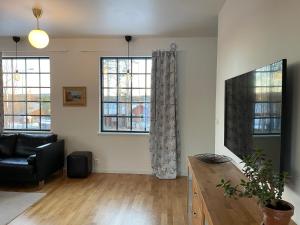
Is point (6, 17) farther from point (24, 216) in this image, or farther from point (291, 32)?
point (291, 32)

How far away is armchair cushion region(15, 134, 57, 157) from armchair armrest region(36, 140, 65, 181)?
0.69 ft

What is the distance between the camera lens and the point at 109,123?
539cm

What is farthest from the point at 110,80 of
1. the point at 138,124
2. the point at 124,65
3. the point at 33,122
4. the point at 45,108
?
the point at 33,122

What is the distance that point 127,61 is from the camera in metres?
5.28

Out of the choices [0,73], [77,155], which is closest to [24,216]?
[77,155]

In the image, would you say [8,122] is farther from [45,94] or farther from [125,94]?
[125,94]

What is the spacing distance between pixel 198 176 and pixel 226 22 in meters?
1.89

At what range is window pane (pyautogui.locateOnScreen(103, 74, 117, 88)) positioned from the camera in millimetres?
5316

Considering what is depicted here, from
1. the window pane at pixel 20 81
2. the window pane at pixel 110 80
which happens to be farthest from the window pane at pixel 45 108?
the window pane at pixel 110 80

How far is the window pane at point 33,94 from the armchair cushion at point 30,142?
2.80 ft

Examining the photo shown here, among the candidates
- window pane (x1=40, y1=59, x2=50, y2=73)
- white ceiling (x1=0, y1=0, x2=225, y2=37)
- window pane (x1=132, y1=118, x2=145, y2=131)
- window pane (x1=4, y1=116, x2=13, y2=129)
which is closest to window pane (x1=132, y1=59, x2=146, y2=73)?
white ceiling (x1=0, y1=0, x2=225, y2=37)

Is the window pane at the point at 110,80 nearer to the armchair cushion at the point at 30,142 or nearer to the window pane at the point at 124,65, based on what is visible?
the window pane at the point at 124,65

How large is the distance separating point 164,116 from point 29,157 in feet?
7.95

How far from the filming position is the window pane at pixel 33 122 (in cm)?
550
